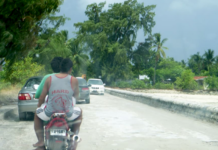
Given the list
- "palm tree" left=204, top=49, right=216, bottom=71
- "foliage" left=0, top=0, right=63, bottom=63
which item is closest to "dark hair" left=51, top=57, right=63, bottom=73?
"foliage" left=0, top=0, right=63, bottom=63

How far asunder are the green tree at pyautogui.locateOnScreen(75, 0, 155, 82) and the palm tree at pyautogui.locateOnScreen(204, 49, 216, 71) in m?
39.2

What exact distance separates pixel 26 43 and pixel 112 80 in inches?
1928

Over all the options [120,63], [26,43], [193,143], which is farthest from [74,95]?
[120,63]

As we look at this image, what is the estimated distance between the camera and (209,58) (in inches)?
3772

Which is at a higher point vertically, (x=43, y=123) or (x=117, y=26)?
(x=117, y=26)

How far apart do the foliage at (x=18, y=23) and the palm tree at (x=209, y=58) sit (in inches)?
3386

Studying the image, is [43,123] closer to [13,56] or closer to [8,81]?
[13,56]

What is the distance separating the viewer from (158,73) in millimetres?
95062

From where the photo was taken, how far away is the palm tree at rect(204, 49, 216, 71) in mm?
94350

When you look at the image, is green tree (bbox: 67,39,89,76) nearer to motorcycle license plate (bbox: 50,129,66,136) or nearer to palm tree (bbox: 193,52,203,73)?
palm tree (bbox: 193,52,203,73)

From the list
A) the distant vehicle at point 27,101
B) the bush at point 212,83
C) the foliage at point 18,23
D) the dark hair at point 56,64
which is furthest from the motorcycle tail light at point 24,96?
the bush at point 212,83

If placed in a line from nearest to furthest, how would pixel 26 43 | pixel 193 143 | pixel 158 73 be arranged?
pixel 193 143 < pixel 26 43 < pixel 158 73

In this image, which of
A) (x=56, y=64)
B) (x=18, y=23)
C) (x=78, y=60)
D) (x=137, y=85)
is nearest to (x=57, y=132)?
(x=56, y=64)

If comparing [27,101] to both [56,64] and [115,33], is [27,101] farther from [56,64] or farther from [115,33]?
[115,33]
